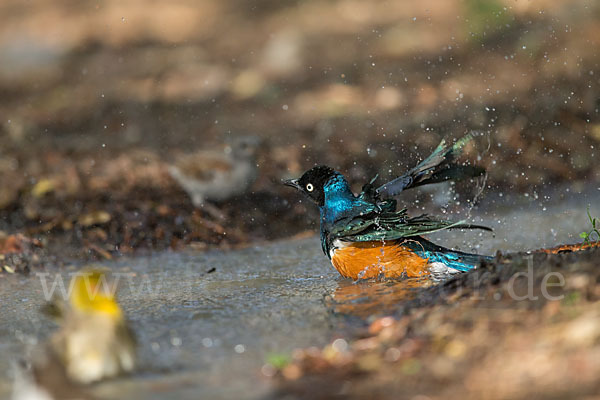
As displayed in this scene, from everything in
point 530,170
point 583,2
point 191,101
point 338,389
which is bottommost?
point 338,389

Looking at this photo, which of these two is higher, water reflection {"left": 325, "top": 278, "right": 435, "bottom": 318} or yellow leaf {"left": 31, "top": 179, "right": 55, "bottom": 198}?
yellow leaf {"left": 31, "top": 179, "right": 55, "bottom": 198}

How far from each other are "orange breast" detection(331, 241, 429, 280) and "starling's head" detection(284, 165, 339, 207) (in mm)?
704

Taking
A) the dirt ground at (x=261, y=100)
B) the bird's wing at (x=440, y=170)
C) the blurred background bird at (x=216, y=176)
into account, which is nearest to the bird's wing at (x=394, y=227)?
the bird's wing at (x=440, y=170)

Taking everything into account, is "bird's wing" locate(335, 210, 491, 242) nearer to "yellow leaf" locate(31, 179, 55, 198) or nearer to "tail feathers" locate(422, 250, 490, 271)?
"tail feathers" locate(422, 250, 490, 271)

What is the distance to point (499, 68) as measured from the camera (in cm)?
1150

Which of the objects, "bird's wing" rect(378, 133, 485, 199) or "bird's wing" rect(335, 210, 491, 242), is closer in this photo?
"bird's wing" rect(335, 210, 491, 242)

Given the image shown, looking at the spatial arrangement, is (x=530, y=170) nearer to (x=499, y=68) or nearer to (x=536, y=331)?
(x=499, y=68)

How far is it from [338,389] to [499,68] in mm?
9485

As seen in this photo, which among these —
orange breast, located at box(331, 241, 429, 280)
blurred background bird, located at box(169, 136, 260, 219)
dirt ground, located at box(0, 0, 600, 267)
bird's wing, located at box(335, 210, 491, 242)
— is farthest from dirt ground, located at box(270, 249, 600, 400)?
blurred background bird, located at box(169, 136, 260, 219)

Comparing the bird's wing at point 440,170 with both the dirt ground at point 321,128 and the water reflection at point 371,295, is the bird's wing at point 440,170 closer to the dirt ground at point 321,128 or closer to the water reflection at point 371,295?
the water reflection at point 371,295

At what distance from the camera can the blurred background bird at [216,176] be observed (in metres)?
7.87

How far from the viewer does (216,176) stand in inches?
314

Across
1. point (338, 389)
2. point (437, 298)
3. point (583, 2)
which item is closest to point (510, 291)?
point (437, 298)

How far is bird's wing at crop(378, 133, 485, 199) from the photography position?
5.31 meters
